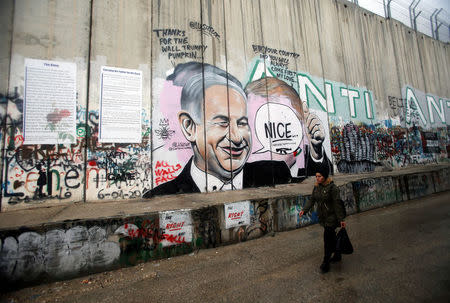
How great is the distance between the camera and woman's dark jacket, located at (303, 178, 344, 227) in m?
3.45

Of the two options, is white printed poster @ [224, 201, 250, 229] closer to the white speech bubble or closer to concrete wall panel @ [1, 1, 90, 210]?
the white speech bubble

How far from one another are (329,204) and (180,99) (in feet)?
18.8

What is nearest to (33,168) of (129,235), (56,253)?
(56,253)

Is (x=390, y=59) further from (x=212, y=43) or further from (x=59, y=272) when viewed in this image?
(x=59, y=272)

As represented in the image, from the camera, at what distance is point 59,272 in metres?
3.62

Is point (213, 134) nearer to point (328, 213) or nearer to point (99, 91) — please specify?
point (99, 91)

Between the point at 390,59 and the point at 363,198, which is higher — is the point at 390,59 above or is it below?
above

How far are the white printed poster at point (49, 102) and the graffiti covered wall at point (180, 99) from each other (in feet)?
0.09

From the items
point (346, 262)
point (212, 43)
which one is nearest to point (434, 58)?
point (212, 43)

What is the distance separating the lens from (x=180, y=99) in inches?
295

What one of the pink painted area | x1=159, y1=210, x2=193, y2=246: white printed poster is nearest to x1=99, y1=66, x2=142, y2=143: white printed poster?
the pink painted area

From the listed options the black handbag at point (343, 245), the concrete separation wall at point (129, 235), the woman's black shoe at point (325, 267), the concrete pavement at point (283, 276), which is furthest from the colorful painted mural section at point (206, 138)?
the black handbag at point (343, 245)

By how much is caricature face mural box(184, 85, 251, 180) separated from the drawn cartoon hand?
3.40 meters

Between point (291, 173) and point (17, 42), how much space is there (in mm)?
9906
